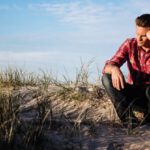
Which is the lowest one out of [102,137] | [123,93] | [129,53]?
[102,137]

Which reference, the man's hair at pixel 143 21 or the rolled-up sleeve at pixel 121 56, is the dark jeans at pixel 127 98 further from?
the man's hair at pixel 143 21

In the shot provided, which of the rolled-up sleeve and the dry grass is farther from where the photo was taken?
the rolled-up sleeve

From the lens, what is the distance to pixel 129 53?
19.4ft

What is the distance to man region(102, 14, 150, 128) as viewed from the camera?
5.69 metres

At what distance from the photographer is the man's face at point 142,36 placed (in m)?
5.65

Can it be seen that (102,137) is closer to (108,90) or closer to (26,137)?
(108,90)

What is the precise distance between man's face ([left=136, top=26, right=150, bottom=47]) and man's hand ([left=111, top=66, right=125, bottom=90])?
0.41m

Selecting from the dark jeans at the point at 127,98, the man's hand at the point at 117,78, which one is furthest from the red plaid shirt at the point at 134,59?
the man's hand at the point at 117,78

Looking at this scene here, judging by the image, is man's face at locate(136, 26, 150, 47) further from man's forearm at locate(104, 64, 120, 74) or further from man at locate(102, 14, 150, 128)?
man's forearm at locate(104, 64, 120, 74)

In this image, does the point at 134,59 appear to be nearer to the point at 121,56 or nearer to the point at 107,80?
the point at 121,56

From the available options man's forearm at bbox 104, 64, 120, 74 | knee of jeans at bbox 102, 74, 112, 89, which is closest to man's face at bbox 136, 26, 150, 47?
man's forearm at bbox 104, 64, 120, 74

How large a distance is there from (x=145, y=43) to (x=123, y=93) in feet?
1.99

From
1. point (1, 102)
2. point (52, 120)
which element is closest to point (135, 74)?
point (52, 120)

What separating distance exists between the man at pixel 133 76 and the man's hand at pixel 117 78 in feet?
0.09
